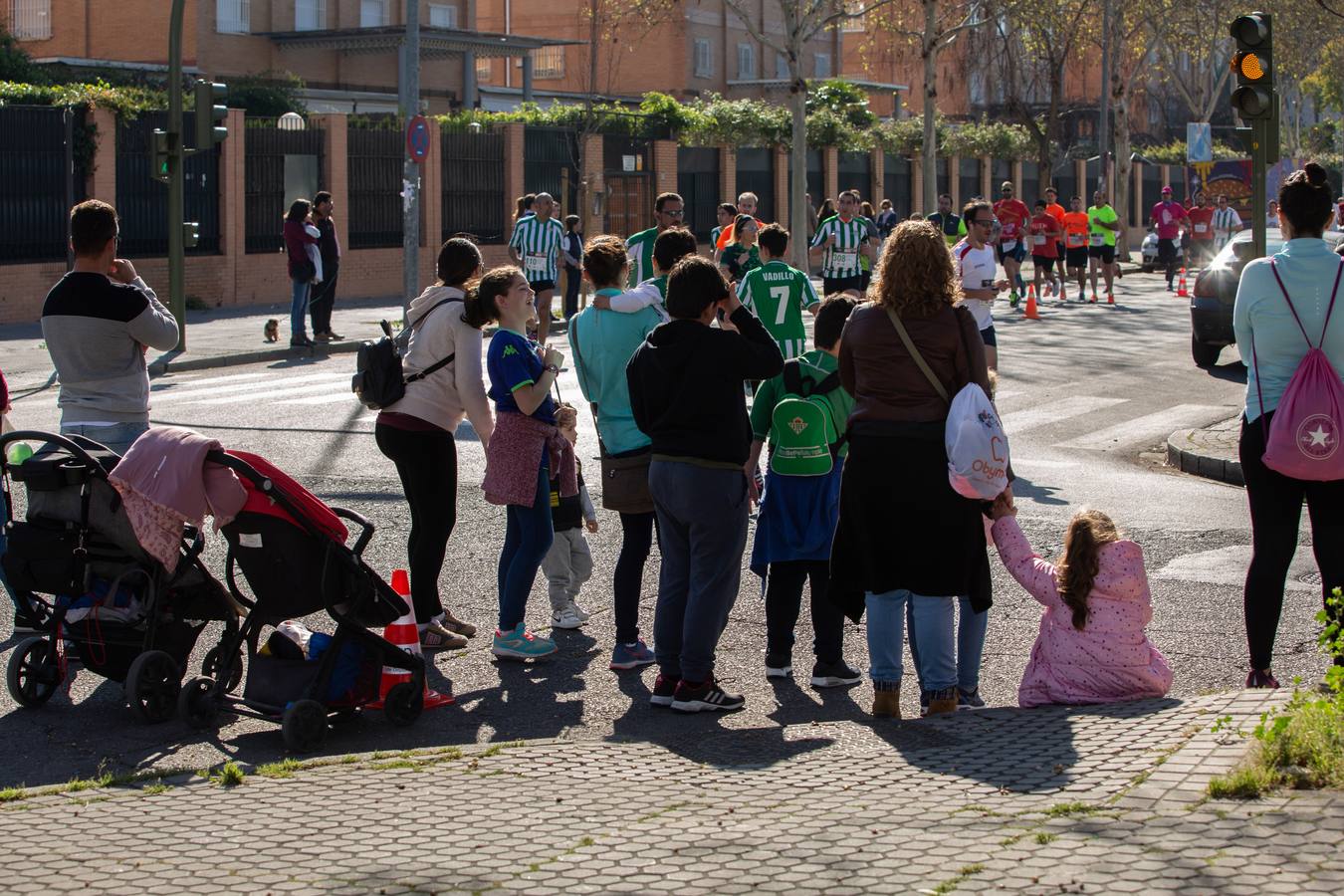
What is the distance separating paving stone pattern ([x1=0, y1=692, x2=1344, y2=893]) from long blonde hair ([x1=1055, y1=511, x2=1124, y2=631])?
47cm

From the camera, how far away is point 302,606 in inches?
237

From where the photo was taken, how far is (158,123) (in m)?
26.4

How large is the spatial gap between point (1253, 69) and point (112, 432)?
8.67 metres

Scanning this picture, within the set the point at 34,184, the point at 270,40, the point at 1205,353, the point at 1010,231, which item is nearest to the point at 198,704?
the point at 1205,353

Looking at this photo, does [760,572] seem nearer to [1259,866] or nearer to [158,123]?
[1259,866]

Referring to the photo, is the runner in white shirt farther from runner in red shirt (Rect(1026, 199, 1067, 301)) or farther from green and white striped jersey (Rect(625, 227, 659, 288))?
runner in red shirt (Rect(1026, 199, 1067, 301))

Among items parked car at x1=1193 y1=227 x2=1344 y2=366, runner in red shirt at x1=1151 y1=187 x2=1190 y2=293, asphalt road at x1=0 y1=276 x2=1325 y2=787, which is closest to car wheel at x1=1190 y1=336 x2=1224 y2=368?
parked car at x1=1193 y1=227 x2=1344 y2=366

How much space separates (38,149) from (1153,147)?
58.0 metres

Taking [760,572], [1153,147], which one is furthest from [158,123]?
[1153,147]

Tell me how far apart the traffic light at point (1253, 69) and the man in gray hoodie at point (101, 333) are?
26.1 ft

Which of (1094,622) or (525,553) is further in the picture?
(525,553)

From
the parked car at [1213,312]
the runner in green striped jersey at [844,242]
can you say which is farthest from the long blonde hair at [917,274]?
the parked car at [1213,312]

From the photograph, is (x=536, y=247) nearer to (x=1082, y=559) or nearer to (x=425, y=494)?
(x=425, y=494)

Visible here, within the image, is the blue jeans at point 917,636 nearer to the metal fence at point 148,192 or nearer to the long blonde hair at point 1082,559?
the long blonde hair at point 1082,559
